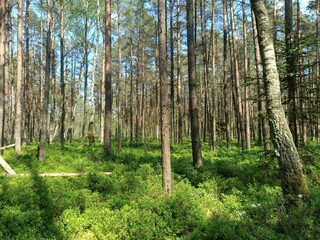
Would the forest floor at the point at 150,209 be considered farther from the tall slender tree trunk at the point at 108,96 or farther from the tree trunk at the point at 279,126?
the tall slender tree trunk at the point at 108,96

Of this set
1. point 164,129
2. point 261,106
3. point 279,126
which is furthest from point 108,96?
point 279,126

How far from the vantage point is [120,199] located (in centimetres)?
652

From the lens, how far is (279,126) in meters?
5.55

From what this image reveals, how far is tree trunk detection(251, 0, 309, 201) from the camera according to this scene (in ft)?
17.5

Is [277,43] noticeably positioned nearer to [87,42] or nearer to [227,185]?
[227,185]

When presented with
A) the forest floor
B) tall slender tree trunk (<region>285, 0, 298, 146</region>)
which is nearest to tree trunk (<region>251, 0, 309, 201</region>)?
the forest floor

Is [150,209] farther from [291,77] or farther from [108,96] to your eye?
[108,96]

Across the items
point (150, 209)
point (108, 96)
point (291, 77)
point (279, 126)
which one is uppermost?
point (108, 96)

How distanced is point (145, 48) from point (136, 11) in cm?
452

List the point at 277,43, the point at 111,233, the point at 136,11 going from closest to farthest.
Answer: the point at 111,233
the point at 277,43
the point at 136,11

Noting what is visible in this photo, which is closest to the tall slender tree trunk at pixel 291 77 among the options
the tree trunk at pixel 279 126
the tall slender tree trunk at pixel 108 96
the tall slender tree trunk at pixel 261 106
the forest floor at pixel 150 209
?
the tall slender tree trunk at pixel 261 106

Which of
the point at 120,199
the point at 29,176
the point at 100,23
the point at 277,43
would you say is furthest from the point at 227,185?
the point at 100,23

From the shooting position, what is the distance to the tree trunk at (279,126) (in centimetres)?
533

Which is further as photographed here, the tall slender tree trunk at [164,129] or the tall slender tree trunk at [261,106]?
the tall slender tree trunk at [261,106]
